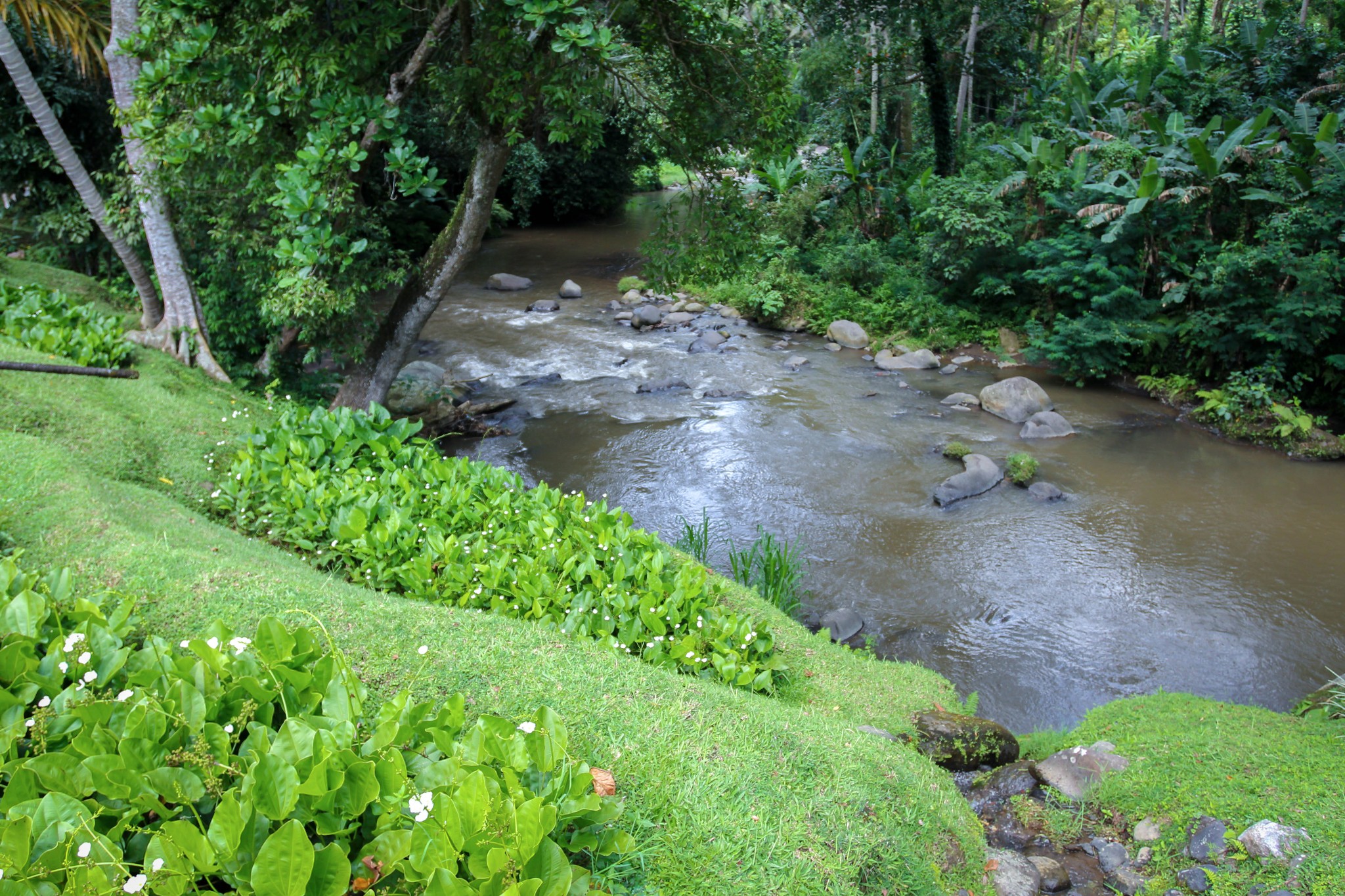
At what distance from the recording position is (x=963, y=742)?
4.61m

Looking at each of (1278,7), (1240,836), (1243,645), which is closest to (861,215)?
(1278,7)

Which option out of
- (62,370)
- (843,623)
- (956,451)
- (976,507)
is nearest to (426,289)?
(62,370)

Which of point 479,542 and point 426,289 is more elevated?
point 426,289

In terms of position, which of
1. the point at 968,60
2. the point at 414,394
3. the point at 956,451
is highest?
the point at 968,60

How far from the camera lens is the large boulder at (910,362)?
14.0 meters

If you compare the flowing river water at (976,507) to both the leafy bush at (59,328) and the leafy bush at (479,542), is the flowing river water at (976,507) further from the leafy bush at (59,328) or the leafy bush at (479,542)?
the leafy bush at (59,328)

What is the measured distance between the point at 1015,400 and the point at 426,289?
788 centimetres

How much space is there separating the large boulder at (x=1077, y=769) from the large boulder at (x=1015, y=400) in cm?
774

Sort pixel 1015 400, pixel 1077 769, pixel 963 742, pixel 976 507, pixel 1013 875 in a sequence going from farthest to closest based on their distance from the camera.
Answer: pixel 1015 400
pixel 976 507
pixel 963 742
pixel 1077 769
pixel 1013 875

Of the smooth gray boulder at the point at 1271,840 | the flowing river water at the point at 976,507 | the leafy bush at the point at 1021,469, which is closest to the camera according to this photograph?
the smooth gray boulder at the point at 1271,840

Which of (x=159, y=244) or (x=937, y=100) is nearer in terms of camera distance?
(x=159, y=244)

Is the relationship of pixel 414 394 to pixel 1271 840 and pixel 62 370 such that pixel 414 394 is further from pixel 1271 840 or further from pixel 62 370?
pixel 1271 840

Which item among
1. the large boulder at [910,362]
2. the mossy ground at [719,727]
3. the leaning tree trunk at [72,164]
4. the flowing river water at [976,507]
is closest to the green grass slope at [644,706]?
the mossy ground at [719,727]

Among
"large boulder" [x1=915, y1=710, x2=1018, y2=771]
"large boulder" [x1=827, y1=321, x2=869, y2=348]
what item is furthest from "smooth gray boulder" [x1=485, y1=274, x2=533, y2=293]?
"large boulder" [x1=915, y1=710, x2=1018, y2=771]
